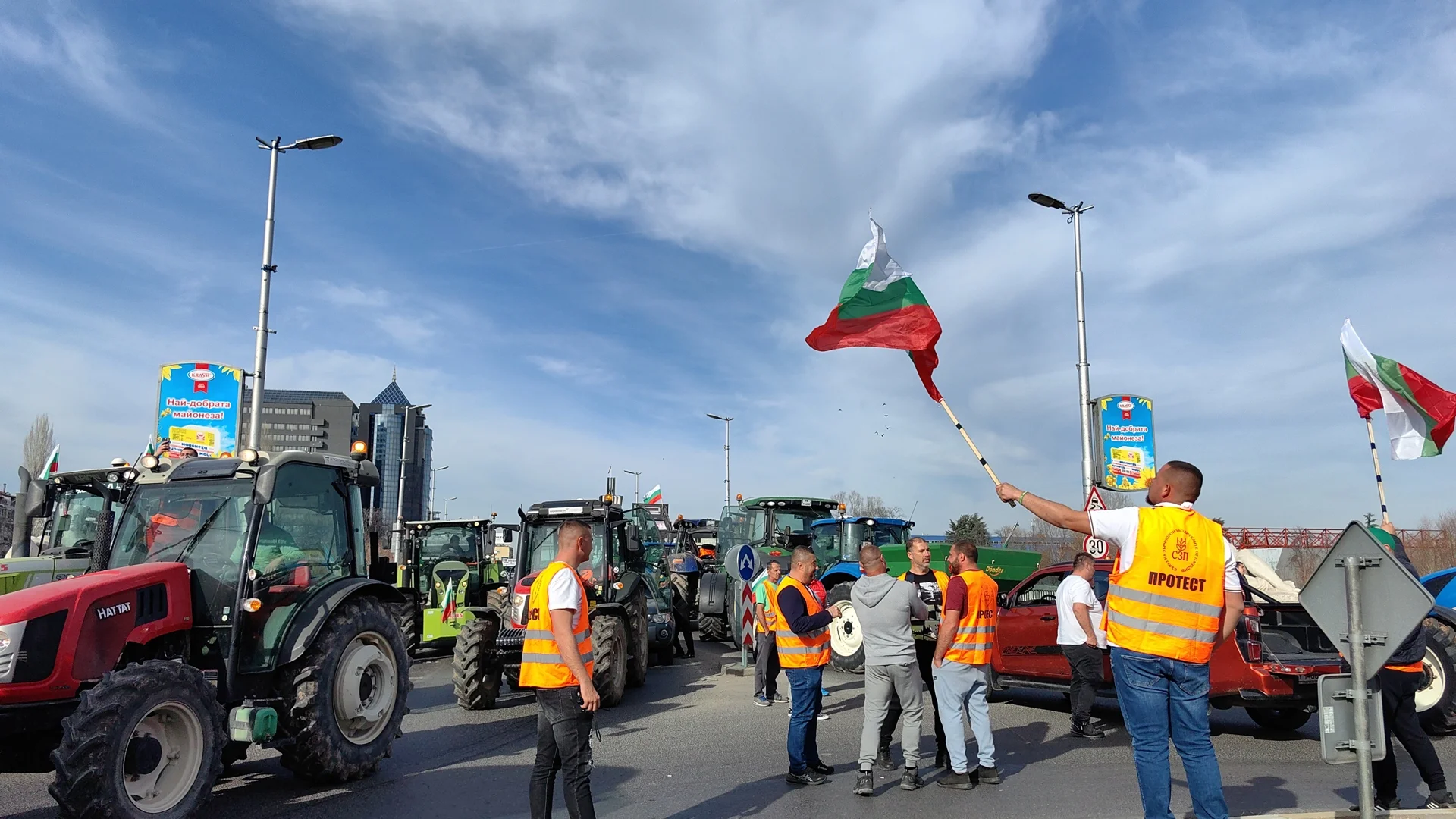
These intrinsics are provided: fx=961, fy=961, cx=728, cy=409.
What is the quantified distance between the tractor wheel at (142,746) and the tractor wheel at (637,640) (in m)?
A: 6.27

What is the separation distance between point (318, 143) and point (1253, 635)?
14.9 m

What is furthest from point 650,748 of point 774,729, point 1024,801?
point 1024,801

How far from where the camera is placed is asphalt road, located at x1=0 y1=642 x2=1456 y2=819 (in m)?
6.48

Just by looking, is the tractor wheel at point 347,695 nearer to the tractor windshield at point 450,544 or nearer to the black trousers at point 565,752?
the black trousers at point 565,752

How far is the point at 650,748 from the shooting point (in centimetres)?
863

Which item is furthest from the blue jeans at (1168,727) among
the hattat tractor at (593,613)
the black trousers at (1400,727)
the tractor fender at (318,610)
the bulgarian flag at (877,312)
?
the hattat tractor at (593,613)

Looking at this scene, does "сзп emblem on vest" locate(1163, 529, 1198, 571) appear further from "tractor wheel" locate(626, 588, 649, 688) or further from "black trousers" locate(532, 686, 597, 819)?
"tractor wheel" locate(626, 588, 649, 688)

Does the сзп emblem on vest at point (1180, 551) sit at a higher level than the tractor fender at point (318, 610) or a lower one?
higher

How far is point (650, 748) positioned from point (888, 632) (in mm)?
2838

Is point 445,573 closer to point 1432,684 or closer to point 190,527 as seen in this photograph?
point 190,527

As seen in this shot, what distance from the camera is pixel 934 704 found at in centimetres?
788

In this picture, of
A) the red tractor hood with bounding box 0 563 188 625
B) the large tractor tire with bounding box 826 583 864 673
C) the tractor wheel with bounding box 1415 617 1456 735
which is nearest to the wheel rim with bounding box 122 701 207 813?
the red tractor hood with bounding box 0 563 188 625

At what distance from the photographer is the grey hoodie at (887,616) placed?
7000 mm

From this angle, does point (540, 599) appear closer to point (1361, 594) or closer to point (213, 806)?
point (213, 806)
